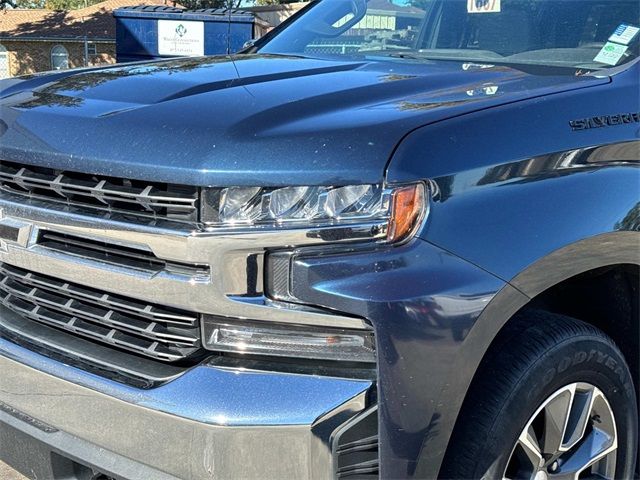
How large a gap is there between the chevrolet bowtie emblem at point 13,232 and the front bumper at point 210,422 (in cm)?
42

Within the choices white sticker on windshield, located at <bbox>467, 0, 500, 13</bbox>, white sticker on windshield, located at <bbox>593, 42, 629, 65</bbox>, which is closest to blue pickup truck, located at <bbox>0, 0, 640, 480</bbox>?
white sticker on windshield, located at <bbox>593, 42, 629, 65</bbox>

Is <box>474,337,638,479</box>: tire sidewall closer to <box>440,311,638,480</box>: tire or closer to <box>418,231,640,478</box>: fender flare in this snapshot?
<box>440,311,638,480</box>: tire

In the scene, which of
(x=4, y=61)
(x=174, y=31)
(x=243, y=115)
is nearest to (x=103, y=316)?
(x=243, y=115)

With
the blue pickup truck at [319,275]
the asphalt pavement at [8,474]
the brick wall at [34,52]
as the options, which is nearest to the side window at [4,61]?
the brick wall at [34,52]

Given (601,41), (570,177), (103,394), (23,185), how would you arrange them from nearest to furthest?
1. (103,394)
2. (570,177)
3. (23,185)
4. (601,41)

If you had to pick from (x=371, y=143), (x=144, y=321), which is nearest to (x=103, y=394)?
(x=144, y=321)

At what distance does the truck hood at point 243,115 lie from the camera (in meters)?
1.96

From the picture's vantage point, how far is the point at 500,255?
2.04 metres

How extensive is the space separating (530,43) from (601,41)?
29 cm

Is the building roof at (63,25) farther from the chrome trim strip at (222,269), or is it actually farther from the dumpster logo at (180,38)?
the chrome trim strip at (222,269)

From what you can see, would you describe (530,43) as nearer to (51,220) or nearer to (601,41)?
(601,41)

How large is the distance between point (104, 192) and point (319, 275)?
649 millimetres

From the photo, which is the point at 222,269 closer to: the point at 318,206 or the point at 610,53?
the point at 318,206

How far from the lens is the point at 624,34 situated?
298 centimetres
